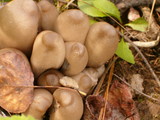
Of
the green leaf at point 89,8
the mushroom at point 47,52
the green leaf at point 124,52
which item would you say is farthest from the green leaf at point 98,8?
the mushroom at point 47,52

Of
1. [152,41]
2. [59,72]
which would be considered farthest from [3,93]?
[152,41]

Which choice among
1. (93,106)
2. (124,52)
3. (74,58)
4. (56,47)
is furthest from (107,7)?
(93,106)

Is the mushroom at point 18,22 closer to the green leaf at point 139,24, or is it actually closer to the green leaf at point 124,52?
the green leaf at point 124,52

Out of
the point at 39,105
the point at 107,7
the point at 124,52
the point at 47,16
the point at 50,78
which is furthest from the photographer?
the point at 107,7

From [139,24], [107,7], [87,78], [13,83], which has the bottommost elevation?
[87,78]

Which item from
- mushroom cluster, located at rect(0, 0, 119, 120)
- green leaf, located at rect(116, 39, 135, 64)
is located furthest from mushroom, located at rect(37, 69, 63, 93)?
green leaf, located at rect(116, 39, 135, 64)

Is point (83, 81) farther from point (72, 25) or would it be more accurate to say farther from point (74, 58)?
point (72, 25)

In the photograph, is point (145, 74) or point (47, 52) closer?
point (47, 52)

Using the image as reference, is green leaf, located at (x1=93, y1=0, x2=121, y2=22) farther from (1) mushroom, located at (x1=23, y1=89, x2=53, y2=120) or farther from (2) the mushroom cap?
(1) mushroom, located at (x1=23, y1=89, x2=53, y2=120)
